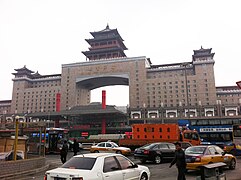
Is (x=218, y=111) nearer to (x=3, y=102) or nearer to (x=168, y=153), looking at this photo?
(x=168, y=153)

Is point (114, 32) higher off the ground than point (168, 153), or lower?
higher

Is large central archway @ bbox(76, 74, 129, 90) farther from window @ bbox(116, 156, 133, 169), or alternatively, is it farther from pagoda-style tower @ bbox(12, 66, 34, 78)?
window @ bbox(116, 156, 133, 169)

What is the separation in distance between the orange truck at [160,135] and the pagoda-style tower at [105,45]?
81.1 meters

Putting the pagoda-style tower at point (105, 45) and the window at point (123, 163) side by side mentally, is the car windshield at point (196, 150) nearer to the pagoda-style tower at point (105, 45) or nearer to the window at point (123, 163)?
the window at point (123, 163)

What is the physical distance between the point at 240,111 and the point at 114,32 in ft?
210

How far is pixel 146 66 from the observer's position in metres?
97.3

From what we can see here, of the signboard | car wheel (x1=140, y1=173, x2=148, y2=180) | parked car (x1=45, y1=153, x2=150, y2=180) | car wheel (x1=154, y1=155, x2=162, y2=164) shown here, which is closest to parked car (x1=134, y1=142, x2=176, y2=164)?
car wheel (x1=154, y1=155, x2=162, y2=164)

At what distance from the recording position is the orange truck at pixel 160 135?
23141mm

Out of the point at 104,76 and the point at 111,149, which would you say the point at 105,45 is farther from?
the point at 111,149

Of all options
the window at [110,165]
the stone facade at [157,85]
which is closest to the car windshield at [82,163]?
the window at [110,165]

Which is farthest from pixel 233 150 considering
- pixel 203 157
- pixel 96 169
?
pixel 96 169

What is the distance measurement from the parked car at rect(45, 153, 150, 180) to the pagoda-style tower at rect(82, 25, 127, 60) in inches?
3894

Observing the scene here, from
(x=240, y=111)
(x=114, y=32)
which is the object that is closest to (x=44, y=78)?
(x=114, y=32)

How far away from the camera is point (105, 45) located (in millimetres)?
107188
